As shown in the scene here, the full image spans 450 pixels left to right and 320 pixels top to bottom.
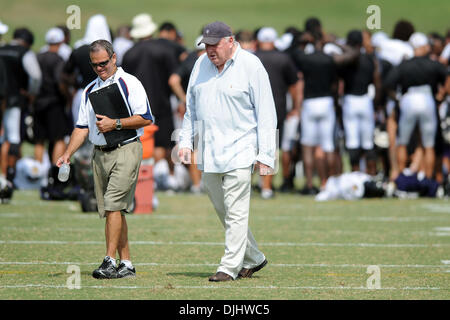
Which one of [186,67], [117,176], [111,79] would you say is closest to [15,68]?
[186,67]

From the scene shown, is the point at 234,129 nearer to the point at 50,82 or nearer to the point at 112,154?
the point at 112,154

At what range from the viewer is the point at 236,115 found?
27.4 feet

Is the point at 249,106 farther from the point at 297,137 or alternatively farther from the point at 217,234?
the point at 297,137

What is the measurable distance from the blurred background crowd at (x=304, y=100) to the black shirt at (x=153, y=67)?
0.05 feet

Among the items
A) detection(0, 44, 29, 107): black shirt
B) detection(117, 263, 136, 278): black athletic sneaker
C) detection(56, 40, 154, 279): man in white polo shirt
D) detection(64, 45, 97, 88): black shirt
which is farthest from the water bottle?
detection(0, 44, 29, 107): black shirt

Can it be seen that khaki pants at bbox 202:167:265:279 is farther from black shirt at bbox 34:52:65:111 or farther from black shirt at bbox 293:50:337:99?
black shirt at bbox 34:52:65:111

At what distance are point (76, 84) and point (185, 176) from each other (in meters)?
2.84

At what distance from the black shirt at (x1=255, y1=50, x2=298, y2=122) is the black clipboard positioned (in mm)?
8175

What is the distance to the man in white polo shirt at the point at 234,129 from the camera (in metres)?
8.32

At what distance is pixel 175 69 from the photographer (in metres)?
16.8

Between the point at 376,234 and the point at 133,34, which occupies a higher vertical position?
the point at 133,34

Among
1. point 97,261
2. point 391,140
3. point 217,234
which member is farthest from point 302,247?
point 391,140

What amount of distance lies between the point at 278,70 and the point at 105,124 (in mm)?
8424

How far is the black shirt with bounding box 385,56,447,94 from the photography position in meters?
17.2
